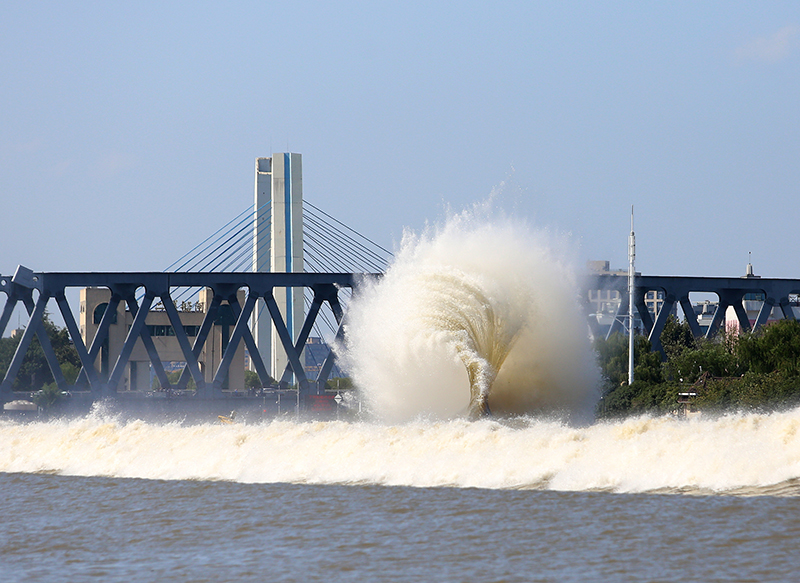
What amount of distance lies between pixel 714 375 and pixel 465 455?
106 ft

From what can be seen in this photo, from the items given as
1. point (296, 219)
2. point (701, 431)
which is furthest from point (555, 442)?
point (296, 219)

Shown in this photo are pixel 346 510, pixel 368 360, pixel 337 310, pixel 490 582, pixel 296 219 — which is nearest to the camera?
pixel 490 582

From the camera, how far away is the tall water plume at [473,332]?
35656 mm

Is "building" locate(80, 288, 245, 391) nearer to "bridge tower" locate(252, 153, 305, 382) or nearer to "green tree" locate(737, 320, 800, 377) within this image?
"bridge tower" locate(252, 153, 305, 382)

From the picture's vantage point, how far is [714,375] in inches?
2137

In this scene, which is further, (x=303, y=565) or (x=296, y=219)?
(x=296, y=219)

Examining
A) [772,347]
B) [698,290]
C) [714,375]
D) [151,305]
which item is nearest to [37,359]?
[151,305]

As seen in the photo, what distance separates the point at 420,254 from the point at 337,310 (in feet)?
75.3

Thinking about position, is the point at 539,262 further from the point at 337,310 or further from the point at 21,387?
the point at 21,387

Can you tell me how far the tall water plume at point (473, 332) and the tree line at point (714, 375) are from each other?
692 centimetres

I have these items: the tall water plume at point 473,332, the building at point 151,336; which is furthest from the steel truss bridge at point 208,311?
the building at point 151,336

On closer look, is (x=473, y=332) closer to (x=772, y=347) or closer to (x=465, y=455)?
(x=465, y=455)

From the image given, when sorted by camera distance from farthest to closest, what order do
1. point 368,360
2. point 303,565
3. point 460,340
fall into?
point 368,360 < point 460,340 < point 303,565

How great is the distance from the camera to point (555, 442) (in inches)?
966
